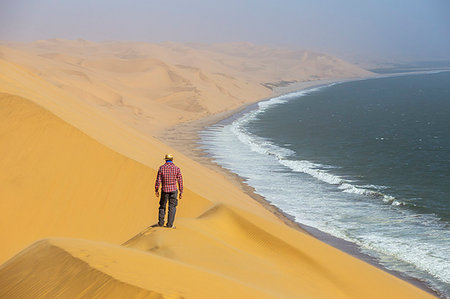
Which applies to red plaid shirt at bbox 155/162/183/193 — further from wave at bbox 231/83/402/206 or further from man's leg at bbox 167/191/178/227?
wave at bbox 231/83/402/206

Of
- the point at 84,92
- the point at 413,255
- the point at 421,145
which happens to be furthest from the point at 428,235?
the point at 84,92

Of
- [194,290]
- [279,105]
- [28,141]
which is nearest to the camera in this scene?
→ [194,290]

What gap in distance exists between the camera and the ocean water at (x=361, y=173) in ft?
61.3

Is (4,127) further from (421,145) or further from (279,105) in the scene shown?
(279,105)

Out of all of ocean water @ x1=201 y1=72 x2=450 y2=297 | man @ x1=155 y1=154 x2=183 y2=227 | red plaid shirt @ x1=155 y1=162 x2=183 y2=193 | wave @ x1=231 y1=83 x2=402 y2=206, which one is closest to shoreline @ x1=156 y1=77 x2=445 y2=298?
ocean water @ x1=201 y1=72 x2=450 y2=297

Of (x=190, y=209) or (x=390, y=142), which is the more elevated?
(x=190, y=209)

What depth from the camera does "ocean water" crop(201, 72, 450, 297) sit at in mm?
18688

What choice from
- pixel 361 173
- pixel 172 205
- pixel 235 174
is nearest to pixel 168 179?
pixel 172 205

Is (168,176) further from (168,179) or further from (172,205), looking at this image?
(172,205)

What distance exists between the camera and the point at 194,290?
6.23 metres

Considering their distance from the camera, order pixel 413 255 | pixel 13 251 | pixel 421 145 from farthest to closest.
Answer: pixel 421 145
pixel 413 255
pixel 13 251

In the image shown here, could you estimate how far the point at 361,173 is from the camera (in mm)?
30500

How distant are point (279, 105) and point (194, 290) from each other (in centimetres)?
7191

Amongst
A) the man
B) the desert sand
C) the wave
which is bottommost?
the wave
